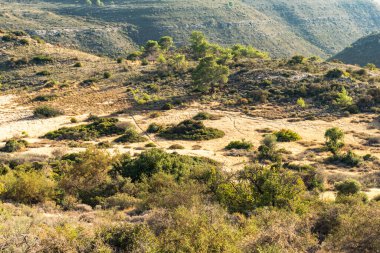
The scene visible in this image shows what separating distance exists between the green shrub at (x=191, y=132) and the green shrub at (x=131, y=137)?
279 centimetres

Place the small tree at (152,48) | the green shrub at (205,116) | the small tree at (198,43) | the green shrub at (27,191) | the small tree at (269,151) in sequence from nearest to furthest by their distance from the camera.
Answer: the green shrub at (27,191)
the small tree at (269,151)
the green shrub at (205,116)
the small tree at (198,43)
the small tree at (152,48)

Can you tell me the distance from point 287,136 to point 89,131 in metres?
23.2

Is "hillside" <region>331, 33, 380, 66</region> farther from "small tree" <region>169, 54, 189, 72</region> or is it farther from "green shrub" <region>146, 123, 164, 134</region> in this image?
"green shrub" <region>146, 123, 164, 134</region>

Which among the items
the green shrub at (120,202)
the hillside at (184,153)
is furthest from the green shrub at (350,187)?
the green shrub at (120,202)

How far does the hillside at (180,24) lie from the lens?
114 meters

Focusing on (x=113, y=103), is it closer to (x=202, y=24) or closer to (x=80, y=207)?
(x=80, y=207)

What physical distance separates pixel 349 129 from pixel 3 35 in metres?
78.9

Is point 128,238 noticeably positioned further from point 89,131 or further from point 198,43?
point 198,43

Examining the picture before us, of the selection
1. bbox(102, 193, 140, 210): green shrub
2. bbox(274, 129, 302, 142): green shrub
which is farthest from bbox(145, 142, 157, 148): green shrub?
bbox(102, 193, 140, 210): green shrub

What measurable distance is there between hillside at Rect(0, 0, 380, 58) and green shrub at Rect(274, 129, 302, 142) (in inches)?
3254

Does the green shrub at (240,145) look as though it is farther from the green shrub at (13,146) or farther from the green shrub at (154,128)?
the green shrub at (13,146)

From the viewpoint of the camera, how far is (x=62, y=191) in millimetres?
19453

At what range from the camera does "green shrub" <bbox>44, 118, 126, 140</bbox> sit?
38.9 m

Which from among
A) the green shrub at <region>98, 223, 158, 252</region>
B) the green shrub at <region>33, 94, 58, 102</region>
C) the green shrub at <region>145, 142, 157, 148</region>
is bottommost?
the green shrub at <region>33, 94, 58, 102</region>
